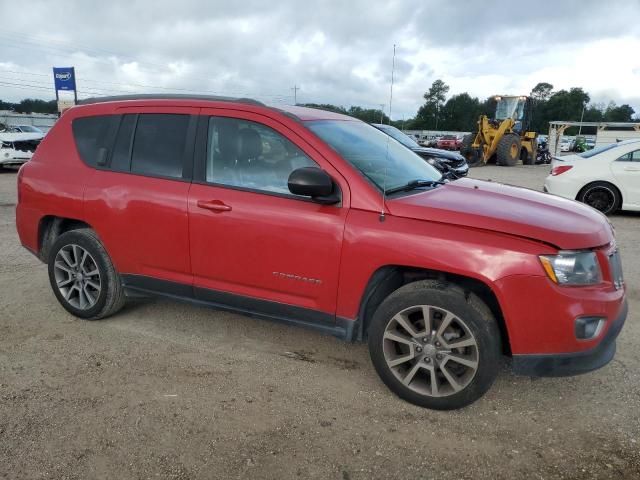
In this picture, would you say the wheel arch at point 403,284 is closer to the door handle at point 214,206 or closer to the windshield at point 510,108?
the door handle at point 214,206

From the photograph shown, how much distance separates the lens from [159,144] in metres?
3.64

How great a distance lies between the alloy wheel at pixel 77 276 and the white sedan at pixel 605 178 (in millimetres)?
7959

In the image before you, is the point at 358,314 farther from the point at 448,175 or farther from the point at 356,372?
the point at 448,175

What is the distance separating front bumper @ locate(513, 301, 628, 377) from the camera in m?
2.69

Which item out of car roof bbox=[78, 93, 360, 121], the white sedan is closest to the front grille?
car roof bbox=[78, 93, 360, 121]

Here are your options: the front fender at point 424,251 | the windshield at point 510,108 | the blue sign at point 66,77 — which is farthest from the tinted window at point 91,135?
the blue sign at point 66,77

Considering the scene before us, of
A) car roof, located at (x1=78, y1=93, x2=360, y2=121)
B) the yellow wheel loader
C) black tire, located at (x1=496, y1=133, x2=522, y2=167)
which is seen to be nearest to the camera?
car roof, located at (x1=78, y1=93, x2=360, y2=121)

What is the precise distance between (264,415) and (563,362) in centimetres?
169

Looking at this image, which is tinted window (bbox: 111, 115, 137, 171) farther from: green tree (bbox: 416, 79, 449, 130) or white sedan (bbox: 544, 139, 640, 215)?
green tree (bbox: 416, 79, 449, 130)

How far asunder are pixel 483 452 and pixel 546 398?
77 cm

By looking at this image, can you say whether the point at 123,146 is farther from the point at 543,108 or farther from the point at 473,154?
the point at 543,108

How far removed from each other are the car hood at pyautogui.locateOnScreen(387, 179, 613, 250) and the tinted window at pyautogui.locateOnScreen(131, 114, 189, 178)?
1.61m

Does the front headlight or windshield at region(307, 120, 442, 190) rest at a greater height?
windshield at region(307, 120, 442, 190)

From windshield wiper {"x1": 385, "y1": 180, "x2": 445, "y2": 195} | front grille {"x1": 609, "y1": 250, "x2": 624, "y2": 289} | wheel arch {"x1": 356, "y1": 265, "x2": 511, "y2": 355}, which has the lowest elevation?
wheel arch {"x1": 356, "y1": 265, "x2": 511, "y2": 355}
